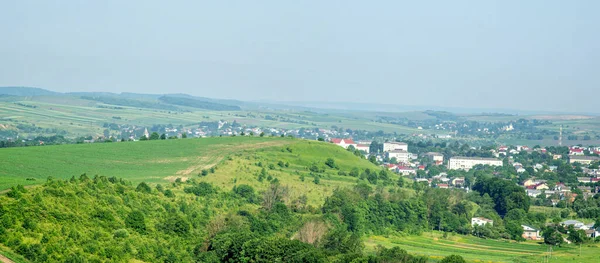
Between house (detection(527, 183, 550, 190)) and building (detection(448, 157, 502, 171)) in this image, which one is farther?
building (detection(448, 157, 502, 171))

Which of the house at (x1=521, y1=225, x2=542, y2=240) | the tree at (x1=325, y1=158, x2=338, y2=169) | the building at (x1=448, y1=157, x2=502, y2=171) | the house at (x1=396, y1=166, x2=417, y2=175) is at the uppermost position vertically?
the tree at (x1=325, y1=158, x2=338, y2=169)

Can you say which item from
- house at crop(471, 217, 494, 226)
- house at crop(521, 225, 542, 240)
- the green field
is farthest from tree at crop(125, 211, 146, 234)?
house at crop(521, 225, 542, 240)

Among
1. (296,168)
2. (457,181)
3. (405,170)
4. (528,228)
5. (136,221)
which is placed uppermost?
(136,221)

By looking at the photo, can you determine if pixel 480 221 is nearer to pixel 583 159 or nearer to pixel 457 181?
pixel 457 181

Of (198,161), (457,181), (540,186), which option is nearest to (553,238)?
(198,161)

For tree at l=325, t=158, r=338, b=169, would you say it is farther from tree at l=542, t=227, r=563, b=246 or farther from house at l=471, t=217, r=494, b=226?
tree at l=542, t=227, r=563, b=246

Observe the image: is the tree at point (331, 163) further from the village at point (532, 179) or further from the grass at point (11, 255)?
the grass at point (11, 255)
